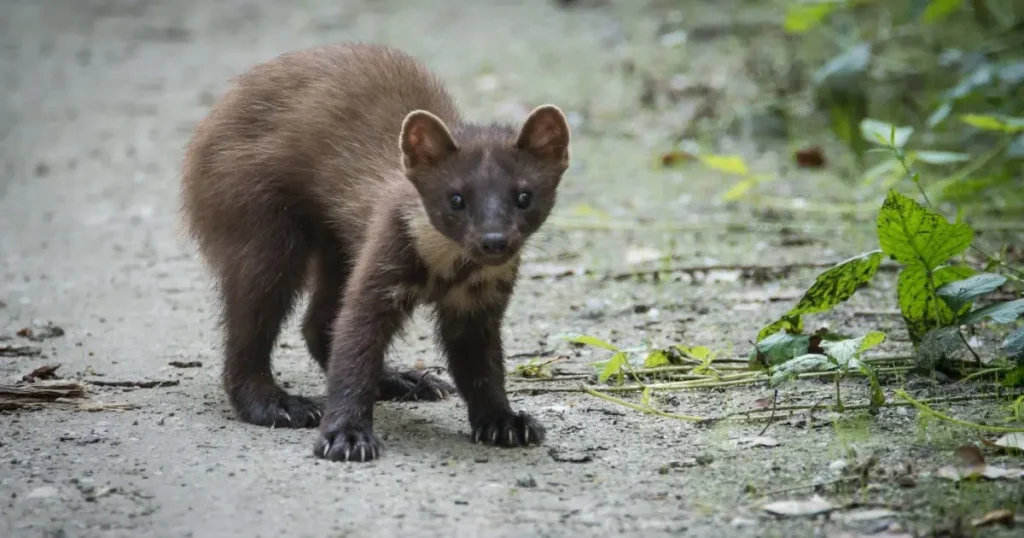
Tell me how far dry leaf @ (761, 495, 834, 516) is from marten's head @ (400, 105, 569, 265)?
51.1 inches

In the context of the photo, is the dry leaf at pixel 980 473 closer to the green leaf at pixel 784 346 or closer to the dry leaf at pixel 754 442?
the dry leaf at pixel 754 442

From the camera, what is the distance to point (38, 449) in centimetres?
479

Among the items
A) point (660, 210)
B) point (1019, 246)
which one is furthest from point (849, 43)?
point (1019, 246)

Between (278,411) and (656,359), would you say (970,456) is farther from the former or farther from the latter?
(278,411)

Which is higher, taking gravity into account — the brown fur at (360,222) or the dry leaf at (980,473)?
the brown fur at (360,222)

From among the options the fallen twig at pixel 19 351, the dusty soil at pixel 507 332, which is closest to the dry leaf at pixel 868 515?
the dusty soil at pixel 507 332

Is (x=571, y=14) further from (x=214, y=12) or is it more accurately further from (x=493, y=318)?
(x=493, y=318)

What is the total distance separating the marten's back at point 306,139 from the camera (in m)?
5.51

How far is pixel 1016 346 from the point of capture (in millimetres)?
4934

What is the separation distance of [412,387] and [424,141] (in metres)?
1.31

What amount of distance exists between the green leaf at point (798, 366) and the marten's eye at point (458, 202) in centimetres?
129

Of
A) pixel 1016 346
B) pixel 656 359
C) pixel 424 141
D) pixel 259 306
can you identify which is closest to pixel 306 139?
pixel 259 306

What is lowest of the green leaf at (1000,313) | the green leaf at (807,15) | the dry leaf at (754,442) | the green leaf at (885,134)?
the dry leaf at (754,442)

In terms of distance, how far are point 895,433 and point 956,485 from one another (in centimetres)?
61
